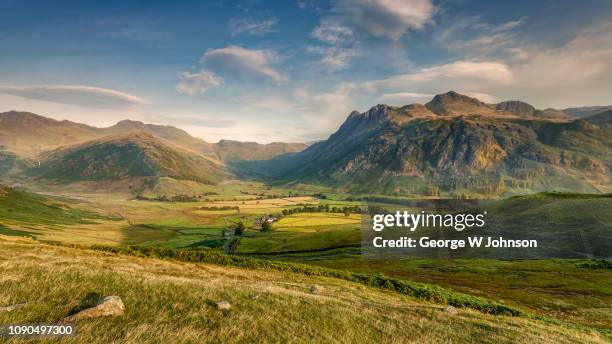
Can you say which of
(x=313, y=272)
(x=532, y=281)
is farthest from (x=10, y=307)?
(x=532, y=281)

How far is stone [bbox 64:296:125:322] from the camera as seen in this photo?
1415 centimetres

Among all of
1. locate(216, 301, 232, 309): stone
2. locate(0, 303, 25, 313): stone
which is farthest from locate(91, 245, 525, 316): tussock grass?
locate(0, 303, 25, 313): stone

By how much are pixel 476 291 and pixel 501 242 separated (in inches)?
2579

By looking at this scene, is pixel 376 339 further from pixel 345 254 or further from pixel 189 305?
pixel 345 254

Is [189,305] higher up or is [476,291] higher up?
[189,305]

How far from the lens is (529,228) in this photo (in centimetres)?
11638

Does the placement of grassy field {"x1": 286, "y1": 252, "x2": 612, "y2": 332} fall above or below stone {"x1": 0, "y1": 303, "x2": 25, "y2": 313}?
below

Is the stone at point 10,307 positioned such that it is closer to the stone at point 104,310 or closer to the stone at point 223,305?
the stone at point 104,310

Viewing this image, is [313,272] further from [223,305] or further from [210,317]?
[210,317]

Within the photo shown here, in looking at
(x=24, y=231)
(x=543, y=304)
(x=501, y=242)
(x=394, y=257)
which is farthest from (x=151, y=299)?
(x=24, y=231)

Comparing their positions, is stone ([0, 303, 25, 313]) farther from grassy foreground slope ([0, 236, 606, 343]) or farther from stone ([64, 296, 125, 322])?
stone ([64, 296, 125, 322])

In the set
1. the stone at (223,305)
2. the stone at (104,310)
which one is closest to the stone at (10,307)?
the stone at (104,310)

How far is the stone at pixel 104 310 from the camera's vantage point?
557 inches

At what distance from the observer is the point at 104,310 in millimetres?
14898
